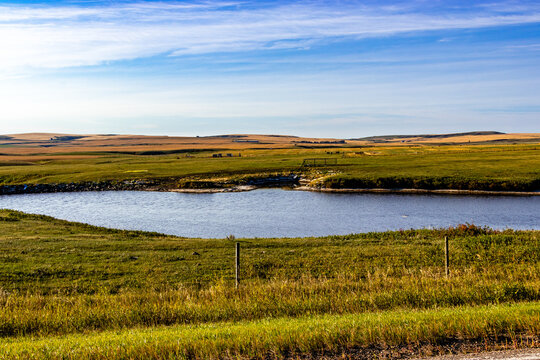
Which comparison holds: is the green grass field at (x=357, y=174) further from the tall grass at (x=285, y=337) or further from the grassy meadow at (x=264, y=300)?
the tall grass at (x=285, y=337)

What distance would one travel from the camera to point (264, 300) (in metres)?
15.2

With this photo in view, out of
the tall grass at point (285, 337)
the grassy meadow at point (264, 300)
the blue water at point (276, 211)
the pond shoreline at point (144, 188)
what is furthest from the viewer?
the pond shoreline at point (144, 188)

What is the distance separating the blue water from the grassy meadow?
16.9 m

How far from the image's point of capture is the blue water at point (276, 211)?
45812 millimetres

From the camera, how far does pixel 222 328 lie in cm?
1233

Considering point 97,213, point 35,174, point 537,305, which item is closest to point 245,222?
point 97,213

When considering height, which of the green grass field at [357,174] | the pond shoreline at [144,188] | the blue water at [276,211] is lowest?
the blue water at [276,211]

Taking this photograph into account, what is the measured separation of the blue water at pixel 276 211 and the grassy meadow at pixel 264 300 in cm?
1693

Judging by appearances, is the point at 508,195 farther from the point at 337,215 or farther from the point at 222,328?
the point at 222,328

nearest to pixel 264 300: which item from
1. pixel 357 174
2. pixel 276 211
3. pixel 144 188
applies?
pixel 276 211

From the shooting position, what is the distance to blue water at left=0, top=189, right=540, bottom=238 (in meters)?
45.8

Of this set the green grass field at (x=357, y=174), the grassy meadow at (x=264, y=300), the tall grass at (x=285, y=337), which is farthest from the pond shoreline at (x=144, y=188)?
the tall grass at (x=285, y=337)

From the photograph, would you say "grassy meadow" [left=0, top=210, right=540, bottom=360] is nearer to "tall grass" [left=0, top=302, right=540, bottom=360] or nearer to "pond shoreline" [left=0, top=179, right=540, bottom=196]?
"tall grass" [left=0, top=302, right=540, bottom=360]

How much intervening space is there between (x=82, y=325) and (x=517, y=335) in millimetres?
11594
